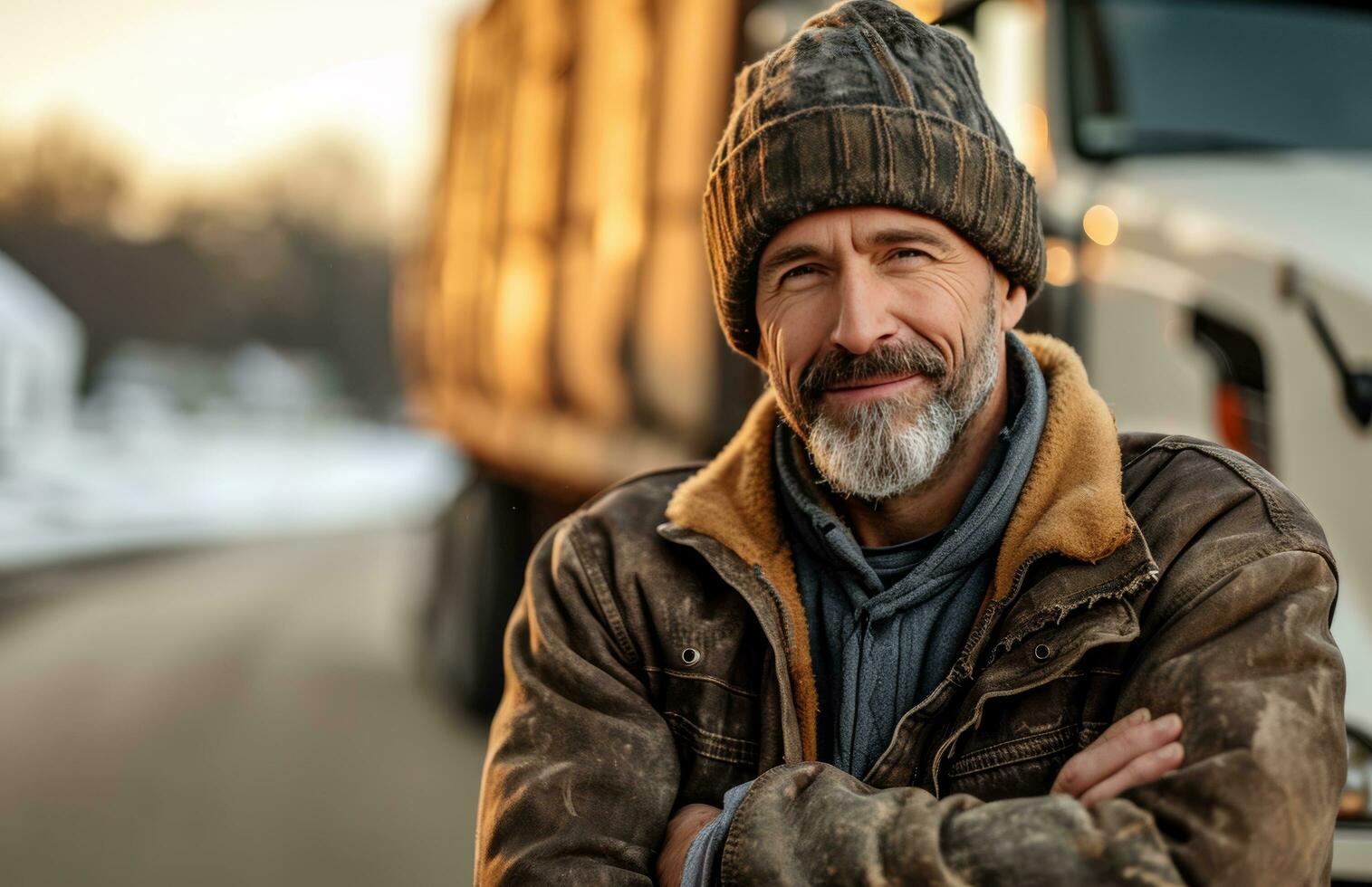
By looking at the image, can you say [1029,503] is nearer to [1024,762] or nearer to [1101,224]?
[1024,762]

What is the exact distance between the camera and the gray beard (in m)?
2.32

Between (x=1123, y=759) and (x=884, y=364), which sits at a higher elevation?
(x=884, y=364)

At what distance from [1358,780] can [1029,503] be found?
1172mm

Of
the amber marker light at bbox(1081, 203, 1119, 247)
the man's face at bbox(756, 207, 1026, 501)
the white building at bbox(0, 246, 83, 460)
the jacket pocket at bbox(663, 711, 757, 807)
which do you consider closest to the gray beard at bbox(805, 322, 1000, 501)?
the man's face at bbox(756, 207, 1026, 501)

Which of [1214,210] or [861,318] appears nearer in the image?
[861,318]

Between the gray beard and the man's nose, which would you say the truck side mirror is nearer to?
the gray beard

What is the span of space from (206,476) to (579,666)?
2385 cm

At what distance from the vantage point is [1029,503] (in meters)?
2.26

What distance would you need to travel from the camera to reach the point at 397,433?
49.5 meters

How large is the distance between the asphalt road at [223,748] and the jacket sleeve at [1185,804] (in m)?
Answer: 3.54

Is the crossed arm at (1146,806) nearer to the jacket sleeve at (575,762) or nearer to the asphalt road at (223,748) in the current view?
the jacket sleeve at (575,762)

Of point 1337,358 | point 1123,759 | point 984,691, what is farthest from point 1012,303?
point 1337,358

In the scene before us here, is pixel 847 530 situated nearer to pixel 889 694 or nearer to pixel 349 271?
pixel 889 694

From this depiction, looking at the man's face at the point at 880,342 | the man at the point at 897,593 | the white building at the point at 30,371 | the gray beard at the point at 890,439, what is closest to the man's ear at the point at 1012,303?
the man at the point at 897,593
